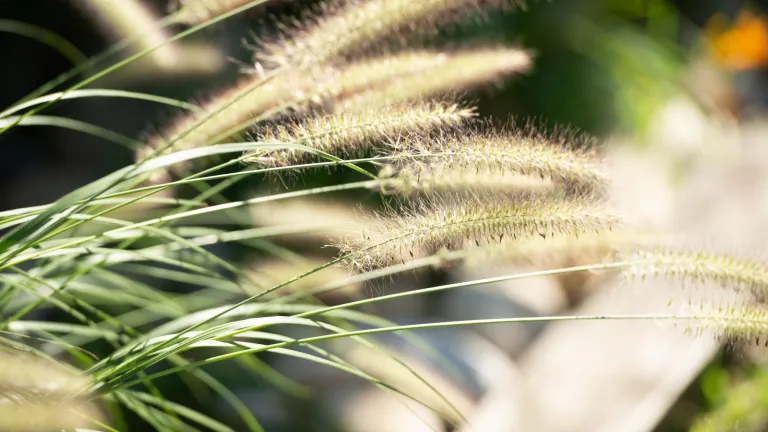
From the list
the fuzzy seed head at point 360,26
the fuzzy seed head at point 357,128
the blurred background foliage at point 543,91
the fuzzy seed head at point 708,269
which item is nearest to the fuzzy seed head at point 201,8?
the fuzzy seed head at point 360,26

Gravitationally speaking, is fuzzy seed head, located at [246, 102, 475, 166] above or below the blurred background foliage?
below

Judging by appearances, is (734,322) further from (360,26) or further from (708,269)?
(360,26)

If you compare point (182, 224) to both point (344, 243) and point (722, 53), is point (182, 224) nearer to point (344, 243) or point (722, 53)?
point (344, 243)

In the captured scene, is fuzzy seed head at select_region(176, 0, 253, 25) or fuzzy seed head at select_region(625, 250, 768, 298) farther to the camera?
fuzzy seed head at select_region(176, 0, 253, 25)

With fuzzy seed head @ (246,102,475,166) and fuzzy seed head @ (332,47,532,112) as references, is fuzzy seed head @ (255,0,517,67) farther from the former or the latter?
fuzzy seed head @ (246,102,475,166)

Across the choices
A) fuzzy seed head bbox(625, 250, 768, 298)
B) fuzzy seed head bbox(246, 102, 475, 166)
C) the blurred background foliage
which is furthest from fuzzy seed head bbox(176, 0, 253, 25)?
the blurred background foliage

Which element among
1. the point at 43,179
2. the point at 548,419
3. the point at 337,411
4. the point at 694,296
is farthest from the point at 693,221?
the point at 43,179

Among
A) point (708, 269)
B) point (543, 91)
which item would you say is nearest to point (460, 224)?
point (708, 269)
